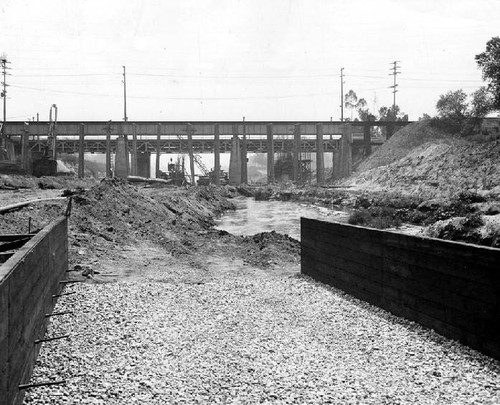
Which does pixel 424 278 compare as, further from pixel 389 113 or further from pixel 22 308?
pixel 389 113

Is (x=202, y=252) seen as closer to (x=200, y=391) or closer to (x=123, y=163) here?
(x=200, y=391)

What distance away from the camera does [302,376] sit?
6.20m

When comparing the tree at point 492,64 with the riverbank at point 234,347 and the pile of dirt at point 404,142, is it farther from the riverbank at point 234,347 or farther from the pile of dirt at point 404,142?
the riverbank at point 234,347

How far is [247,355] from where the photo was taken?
6930 mm

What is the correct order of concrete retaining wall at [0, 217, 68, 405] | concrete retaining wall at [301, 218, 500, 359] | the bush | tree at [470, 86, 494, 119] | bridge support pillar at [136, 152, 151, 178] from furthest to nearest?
bridge support pillar at [136, 152, 151, 178] < tree at [470, 86, 494, 119] < the bush < concrete retaining wall at [301, 218, 500, 359] < concrete retaining wall at [0, 217, 68, 405]

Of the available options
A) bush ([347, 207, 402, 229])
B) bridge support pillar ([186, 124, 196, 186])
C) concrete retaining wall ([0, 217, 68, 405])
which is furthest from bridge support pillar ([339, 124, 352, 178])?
concrete retaining wall ([0, 217, 68, 405])

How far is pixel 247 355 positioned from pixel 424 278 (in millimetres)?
3233

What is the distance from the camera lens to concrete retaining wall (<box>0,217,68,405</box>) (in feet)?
14.6

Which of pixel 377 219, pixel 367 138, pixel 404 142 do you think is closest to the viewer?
pixel 377 219

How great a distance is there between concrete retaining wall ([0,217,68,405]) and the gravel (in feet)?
1.24

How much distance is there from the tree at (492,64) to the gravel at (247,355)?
42.9m

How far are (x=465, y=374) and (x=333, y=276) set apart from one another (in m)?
5.26

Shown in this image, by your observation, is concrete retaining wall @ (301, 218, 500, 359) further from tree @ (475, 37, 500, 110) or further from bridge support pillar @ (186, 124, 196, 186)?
bridge support pillar @ (186, 124, 196, 186)

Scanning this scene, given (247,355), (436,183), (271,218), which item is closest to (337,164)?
(436,183)
